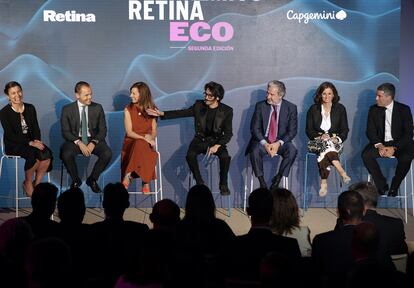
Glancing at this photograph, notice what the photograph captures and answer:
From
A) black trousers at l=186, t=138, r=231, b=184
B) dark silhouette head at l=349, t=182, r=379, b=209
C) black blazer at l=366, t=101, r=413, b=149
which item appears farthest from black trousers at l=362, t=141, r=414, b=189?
dark silhouette head at l=349, t=182, r=379, b=209

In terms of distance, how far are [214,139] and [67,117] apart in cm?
154

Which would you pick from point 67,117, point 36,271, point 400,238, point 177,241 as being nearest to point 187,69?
Result: point 67,117

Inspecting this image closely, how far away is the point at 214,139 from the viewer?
276 inches

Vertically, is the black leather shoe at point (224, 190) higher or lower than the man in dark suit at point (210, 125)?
lower

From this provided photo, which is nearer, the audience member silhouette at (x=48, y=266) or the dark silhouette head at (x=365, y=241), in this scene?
the audience member silhouette at (x=48, y=266)

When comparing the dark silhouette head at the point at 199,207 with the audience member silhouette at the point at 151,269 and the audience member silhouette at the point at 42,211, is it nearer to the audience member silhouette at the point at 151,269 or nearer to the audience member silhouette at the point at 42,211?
the audience member silhouette at the point at 42,211

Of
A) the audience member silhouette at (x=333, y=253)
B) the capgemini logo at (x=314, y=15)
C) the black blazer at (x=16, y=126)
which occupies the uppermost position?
the capgemini logo at (x=314, y=15)

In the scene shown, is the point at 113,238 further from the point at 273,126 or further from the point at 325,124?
the point at 325,124

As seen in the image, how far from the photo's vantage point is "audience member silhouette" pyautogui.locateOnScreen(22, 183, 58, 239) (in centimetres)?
376

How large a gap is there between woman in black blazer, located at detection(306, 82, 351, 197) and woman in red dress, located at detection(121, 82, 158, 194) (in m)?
1.65

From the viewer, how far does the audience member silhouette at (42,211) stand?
3.76m

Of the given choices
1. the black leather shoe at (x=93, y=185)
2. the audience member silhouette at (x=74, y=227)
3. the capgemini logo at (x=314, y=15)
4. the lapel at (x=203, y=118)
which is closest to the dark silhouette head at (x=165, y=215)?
the audience member silhouette at (x=74, y=227)

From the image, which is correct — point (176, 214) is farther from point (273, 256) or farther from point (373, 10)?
point (373, 10)

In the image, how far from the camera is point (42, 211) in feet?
12.7
